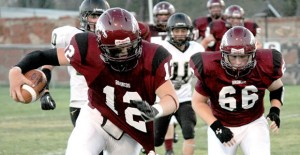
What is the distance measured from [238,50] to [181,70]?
3.23 meters

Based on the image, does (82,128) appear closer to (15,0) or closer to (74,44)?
(74,44)

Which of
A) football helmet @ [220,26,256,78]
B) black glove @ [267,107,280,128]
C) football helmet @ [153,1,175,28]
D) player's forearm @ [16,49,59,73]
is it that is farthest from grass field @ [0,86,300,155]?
player's forearm @ [16,49,59,73]

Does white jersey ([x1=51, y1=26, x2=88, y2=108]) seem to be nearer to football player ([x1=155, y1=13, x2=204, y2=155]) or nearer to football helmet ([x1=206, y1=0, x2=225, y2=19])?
football player ([x1=155, y1=13, x2=204, y2=155])

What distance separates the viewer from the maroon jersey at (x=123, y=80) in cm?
536

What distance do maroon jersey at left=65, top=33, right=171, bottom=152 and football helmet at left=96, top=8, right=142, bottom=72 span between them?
8 cm

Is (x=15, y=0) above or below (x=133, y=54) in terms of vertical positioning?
below

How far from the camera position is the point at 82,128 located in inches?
218

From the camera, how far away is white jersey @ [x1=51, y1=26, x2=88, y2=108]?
683cm

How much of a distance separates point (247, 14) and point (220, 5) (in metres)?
10.7

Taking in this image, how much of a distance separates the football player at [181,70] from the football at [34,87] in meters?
3.23

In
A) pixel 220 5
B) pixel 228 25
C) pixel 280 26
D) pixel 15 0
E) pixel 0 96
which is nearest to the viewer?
pixel 228 25

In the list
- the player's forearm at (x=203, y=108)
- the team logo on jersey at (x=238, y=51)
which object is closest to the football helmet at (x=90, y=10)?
the player's forearm at (x=203, y=108)

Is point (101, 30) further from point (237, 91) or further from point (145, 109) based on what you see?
point (237, 91)

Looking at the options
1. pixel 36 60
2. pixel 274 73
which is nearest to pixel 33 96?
pixel 36 60
